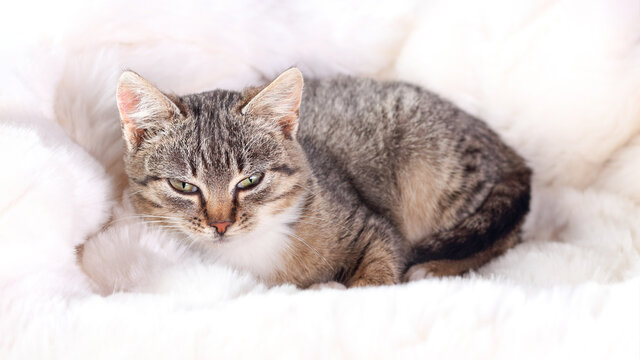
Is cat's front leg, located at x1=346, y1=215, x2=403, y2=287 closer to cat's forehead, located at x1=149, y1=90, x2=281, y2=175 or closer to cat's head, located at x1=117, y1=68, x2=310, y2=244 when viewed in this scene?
cat's head, located at x1=117, y1=68, x2=310, y2=244

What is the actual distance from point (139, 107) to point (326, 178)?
62 centimetres

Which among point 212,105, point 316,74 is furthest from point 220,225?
point 316,74

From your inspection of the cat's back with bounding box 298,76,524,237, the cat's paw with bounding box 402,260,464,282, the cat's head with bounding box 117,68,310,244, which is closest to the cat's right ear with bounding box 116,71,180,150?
the cat's head with bounding box 117,68,310,244

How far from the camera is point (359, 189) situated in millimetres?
1965

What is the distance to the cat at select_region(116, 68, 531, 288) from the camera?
1.50 meters

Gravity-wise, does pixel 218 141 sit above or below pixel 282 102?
below

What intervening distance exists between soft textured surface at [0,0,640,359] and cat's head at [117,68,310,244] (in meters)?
0.10

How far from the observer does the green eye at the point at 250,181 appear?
1.52m

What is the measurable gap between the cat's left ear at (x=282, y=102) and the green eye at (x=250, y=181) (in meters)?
0.17

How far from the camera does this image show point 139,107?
149cm

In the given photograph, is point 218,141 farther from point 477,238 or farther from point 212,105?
point 477,238

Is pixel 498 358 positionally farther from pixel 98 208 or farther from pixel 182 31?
pixel 182 31

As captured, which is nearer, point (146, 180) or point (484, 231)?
point (146, 180)

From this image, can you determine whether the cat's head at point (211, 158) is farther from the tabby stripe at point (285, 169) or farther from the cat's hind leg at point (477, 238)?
the cat's hind leg at point (477, 238)
